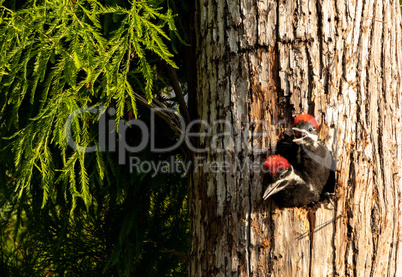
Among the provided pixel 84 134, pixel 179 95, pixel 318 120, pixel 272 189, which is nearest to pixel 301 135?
pixel 318 120

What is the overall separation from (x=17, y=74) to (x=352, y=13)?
1640 mm

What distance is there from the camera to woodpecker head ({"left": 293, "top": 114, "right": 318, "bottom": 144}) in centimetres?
182

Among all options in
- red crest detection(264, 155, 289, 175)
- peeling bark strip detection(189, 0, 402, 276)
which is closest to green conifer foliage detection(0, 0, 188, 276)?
peeling bark strip detection(189, 0, 402, 276)

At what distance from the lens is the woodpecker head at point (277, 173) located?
1.83 metres

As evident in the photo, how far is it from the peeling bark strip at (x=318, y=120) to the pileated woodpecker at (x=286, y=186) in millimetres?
47

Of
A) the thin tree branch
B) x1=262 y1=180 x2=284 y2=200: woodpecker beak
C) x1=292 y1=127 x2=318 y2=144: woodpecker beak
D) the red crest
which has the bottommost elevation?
x1=262 y1=180 x2=284 y2=200: woodpecker beak

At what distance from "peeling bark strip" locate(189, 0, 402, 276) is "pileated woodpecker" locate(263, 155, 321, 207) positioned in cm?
5

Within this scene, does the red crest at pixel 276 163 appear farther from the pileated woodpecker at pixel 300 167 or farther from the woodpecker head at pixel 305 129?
the woodpecker head at pixel 305 129

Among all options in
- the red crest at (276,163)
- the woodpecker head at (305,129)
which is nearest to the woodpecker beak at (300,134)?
the woodpecker head at (305,129)

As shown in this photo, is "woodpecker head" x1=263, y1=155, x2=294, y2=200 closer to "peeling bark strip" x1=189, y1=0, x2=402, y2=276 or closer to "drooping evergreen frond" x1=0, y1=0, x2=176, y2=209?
"peeling bark strip" x1=189, y1=0, x2=402, y2=276

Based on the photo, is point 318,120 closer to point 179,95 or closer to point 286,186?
point 286,186

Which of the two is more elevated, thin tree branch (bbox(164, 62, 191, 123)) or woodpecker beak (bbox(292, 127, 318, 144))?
thin tree branch (bbox(164, 62, 191, 123))

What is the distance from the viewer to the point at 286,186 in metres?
1.84

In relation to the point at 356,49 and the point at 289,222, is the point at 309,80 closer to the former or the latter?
the point at 356,49
